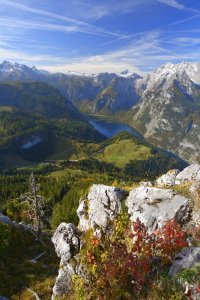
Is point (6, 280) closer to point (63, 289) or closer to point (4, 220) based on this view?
point (63, 289)

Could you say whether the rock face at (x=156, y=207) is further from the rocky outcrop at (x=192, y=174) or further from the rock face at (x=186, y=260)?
the rocky outcrop at (x=192, y=174)

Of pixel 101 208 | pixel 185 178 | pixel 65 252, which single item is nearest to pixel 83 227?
pixel 101 208

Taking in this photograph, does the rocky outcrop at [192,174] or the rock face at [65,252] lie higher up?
the rocky outcrop at [192,174]

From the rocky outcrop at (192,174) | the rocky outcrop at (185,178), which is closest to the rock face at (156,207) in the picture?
the rocky outcrop at (185,178)

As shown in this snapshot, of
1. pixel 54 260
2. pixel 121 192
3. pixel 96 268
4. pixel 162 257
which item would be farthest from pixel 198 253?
pixel 54 260

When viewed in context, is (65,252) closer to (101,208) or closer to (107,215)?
(107,215)
